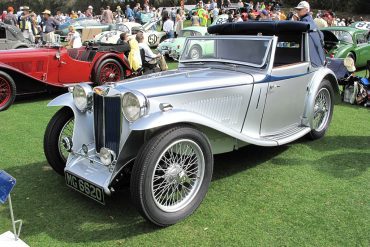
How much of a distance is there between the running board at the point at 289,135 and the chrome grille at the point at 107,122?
1800mm

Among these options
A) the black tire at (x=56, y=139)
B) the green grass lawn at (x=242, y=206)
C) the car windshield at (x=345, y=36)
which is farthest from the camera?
the car windshield at (x=345, y=36)

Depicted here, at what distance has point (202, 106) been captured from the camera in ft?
12.9

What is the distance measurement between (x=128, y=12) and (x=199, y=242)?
85.1ft

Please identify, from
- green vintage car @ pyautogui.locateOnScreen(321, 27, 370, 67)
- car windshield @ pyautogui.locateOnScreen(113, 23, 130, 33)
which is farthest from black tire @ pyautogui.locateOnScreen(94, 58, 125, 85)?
car windshield @ pyautogui.locateOnScreen(113, 23, 130, 33)

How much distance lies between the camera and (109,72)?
9.45 m

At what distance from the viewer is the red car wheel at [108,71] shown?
9.20m

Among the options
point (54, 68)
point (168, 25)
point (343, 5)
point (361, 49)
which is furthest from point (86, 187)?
point (343, 5)

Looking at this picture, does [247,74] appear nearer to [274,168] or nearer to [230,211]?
[274,168]

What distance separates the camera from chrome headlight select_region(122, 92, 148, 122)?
11.1 ft

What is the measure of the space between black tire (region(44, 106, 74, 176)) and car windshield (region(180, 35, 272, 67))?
5.58 ft

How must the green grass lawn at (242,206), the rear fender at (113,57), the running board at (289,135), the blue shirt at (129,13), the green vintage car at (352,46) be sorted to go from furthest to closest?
the blue shirt at (129,13) < the green vintage car at (352,46) < the rear fender at (113,57) < the running board at (289,135) < the green grass lawn at (242,206)

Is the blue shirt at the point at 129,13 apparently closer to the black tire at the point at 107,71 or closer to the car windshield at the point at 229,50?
the black tire at the point at 107,71

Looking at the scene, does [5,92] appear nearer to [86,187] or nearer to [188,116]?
[86,187]

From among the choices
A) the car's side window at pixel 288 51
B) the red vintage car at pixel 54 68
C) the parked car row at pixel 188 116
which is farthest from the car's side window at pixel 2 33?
the car's side window at pixel 288 51
